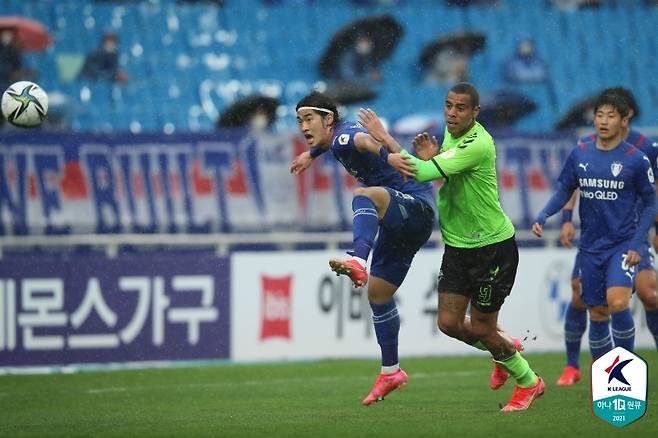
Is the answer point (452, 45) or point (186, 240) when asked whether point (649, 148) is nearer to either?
point (186, 240)

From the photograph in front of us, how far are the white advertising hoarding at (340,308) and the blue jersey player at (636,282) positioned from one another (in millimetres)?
3087

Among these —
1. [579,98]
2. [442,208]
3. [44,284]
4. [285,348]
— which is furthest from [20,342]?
[579,98]

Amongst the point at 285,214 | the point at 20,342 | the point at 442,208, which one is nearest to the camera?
the point at 442,208

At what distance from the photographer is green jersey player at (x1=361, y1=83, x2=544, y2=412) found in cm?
879

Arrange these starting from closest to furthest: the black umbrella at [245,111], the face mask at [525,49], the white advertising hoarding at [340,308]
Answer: the white advertising hoarding at [340,308], the black umbrella at [245,111], the face mask at [525,49]

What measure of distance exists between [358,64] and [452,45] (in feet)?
6.35

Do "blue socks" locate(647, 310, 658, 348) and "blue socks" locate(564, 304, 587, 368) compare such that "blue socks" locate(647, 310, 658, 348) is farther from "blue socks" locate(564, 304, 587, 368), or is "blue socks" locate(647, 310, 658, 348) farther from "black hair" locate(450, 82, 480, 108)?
"black hair" locate(450, 82, 480, 108)

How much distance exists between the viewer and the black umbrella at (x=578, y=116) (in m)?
21.1

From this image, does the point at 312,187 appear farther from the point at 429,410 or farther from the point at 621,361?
the point at 621,361

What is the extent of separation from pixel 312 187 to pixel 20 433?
7396 millimetres

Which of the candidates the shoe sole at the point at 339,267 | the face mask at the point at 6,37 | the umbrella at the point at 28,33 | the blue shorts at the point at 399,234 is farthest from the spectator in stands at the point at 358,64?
the shoe sole at the point at 339,267

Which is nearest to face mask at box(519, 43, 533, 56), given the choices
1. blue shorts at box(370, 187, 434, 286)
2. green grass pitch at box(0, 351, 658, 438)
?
green grass pitch at box(0, 351, 658, 438)

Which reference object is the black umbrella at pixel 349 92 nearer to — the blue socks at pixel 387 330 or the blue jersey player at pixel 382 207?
the blue jersey player at pixel 382 207

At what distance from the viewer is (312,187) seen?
1535 centimetres
